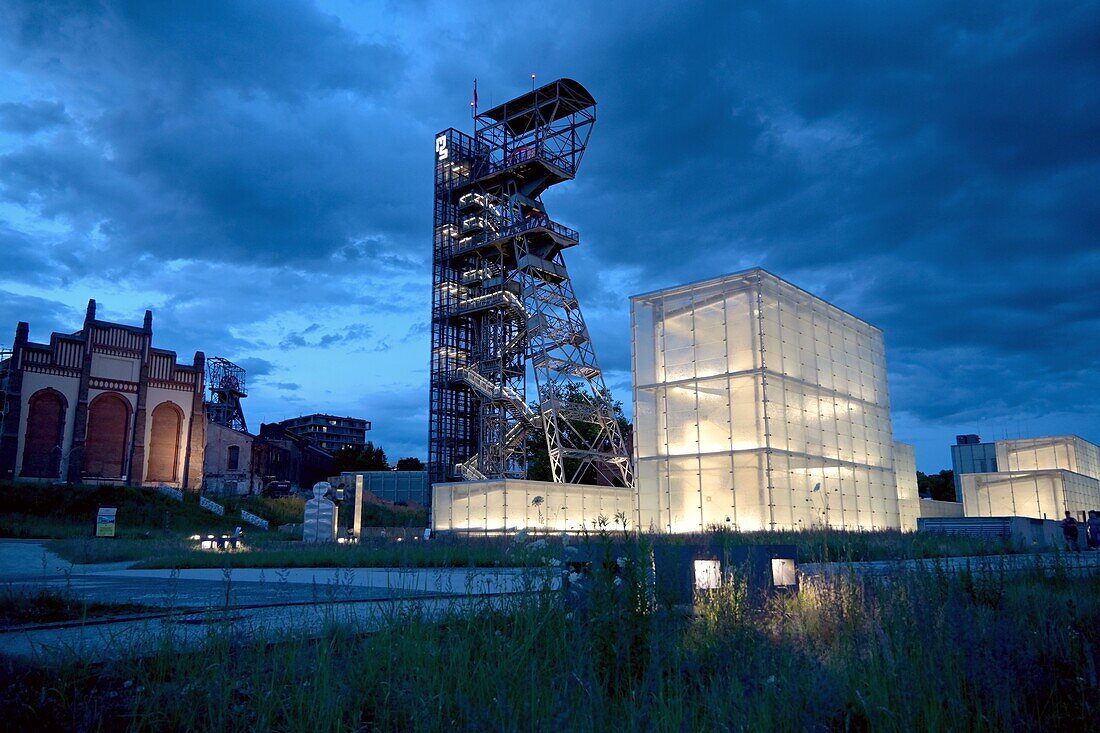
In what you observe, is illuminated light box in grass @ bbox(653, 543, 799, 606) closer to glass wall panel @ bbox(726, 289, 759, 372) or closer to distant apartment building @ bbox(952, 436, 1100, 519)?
glass wall panel @ bbox(726, 289, 759, 372)

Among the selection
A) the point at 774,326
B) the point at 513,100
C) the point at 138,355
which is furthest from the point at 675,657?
the point at 138,355

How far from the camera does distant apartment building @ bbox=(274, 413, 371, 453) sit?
156 m

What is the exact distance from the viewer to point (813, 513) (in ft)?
108

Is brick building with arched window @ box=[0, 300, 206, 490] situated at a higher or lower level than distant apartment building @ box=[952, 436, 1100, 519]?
higher

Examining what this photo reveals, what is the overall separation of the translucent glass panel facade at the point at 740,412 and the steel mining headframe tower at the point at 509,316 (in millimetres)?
19751

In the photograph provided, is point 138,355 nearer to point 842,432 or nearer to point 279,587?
point 842,432

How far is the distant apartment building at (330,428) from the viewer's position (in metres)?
156

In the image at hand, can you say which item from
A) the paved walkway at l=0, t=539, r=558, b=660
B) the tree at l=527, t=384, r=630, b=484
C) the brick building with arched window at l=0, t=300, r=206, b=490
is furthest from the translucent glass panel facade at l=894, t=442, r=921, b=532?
the brick building with arched window at l=0, t=300, r=206, b=490

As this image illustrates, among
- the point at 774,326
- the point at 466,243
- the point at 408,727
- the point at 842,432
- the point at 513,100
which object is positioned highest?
the point at 513,100

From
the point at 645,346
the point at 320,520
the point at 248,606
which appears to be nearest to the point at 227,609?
the point at 248,606

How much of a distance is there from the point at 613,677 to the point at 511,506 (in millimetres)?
34369

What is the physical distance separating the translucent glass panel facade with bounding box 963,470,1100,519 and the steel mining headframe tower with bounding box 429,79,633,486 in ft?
76.1

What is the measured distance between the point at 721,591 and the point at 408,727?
395cm

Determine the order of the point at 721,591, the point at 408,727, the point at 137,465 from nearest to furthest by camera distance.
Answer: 1. the point at 408,727
2. the point at 721,591
3. the point at 137,465
